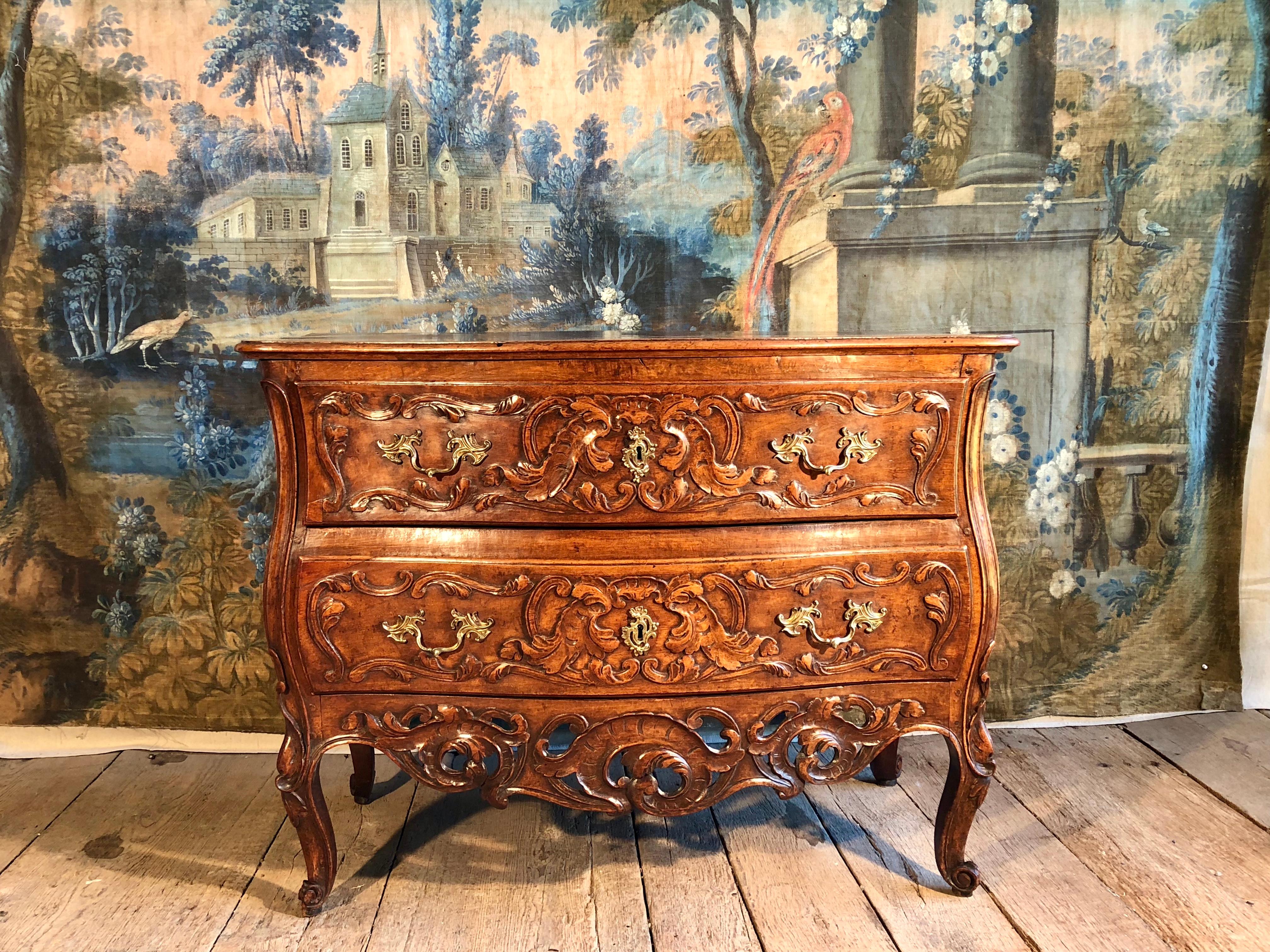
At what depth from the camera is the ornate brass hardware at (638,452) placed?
1.43m

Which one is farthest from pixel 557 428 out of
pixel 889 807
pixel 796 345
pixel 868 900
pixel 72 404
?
pixel 72 404

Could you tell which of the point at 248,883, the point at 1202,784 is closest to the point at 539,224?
the point at 248,883

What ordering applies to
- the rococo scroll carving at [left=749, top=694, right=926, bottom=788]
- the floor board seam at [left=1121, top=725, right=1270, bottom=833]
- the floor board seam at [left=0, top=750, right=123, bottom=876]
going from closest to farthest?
1. the rococo scroll carving at [left=749, top=694, right=926, bottom=788]
2. the floor board seam at [left=0, top=750, right=123, bottom=876]
3. the floor board seam at [left=1121, top=725, right=1270, bottom=833]

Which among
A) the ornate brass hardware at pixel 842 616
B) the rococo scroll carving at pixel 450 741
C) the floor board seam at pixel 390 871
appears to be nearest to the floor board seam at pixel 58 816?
the floor board seam at pixel 390 871

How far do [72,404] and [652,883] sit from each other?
5.86ft

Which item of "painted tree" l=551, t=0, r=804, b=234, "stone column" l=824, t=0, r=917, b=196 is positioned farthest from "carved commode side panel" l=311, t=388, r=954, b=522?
"painted tree" l=551, t=0, r=804, b=234

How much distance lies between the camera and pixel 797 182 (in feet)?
6.98

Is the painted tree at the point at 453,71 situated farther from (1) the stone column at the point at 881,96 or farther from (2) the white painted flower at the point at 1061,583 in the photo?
(2) the white painted flower at the point at 1061,583

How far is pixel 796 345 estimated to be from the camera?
1409 millimetres

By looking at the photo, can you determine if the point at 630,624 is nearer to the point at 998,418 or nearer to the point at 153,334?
the point at 998,418

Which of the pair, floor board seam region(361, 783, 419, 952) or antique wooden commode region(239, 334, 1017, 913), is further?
floor board seam region(361, 783, 419, 952)

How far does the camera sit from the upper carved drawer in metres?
1.43

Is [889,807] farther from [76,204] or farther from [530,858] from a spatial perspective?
[76,204]

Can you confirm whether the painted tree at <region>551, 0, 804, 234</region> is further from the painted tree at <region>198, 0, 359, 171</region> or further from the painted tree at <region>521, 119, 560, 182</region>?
the painted tree at <region>198, 0, 359, 171</region>
